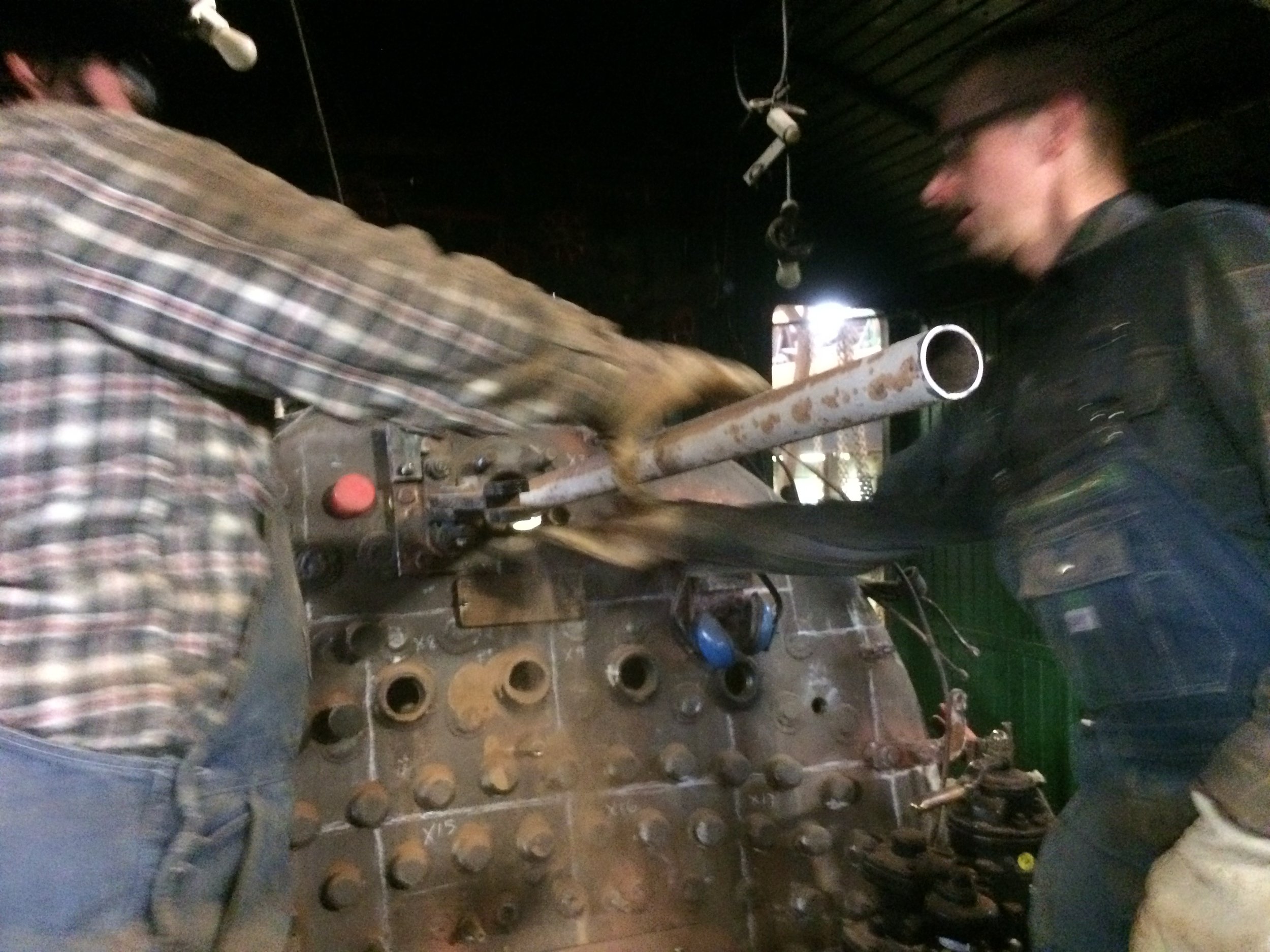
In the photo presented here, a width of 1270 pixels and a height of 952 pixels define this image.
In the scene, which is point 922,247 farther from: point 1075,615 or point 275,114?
point 1075,615

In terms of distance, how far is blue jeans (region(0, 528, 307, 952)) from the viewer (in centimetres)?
98

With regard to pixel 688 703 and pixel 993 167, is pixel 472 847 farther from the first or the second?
pixel 993 167

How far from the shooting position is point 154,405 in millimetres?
1038

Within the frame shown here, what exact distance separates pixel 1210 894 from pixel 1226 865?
39 mm

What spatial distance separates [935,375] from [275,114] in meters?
2.94

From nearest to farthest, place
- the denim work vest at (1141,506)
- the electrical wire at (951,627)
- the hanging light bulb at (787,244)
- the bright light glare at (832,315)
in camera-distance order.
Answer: the denim work vest at (1141,506) → the electrical wire at (951,627) → the hanging light bulb at (787,244) → the bright light glare at (832,315)

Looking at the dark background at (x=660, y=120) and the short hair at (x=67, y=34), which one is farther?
the dark background at (x=660, y=120)

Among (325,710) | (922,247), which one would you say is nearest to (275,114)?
(325,710)

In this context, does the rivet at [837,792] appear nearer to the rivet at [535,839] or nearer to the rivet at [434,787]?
the rivet at [535,839]

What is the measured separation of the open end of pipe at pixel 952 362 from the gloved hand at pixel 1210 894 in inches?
22.1

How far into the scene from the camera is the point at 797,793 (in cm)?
224

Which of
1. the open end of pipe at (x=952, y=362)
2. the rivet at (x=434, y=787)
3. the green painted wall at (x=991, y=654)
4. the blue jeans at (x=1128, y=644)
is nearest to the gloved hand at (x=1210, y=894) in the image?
the blue jeans at (x=1128, y=644)

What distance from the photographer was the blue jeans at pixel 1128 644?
4.03ft

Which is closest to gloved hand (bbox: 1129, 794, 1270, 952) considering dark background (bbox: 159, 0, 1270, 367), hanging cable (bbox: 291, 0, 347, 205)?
dark background (bbox: 159, 0, 1270, 367)
